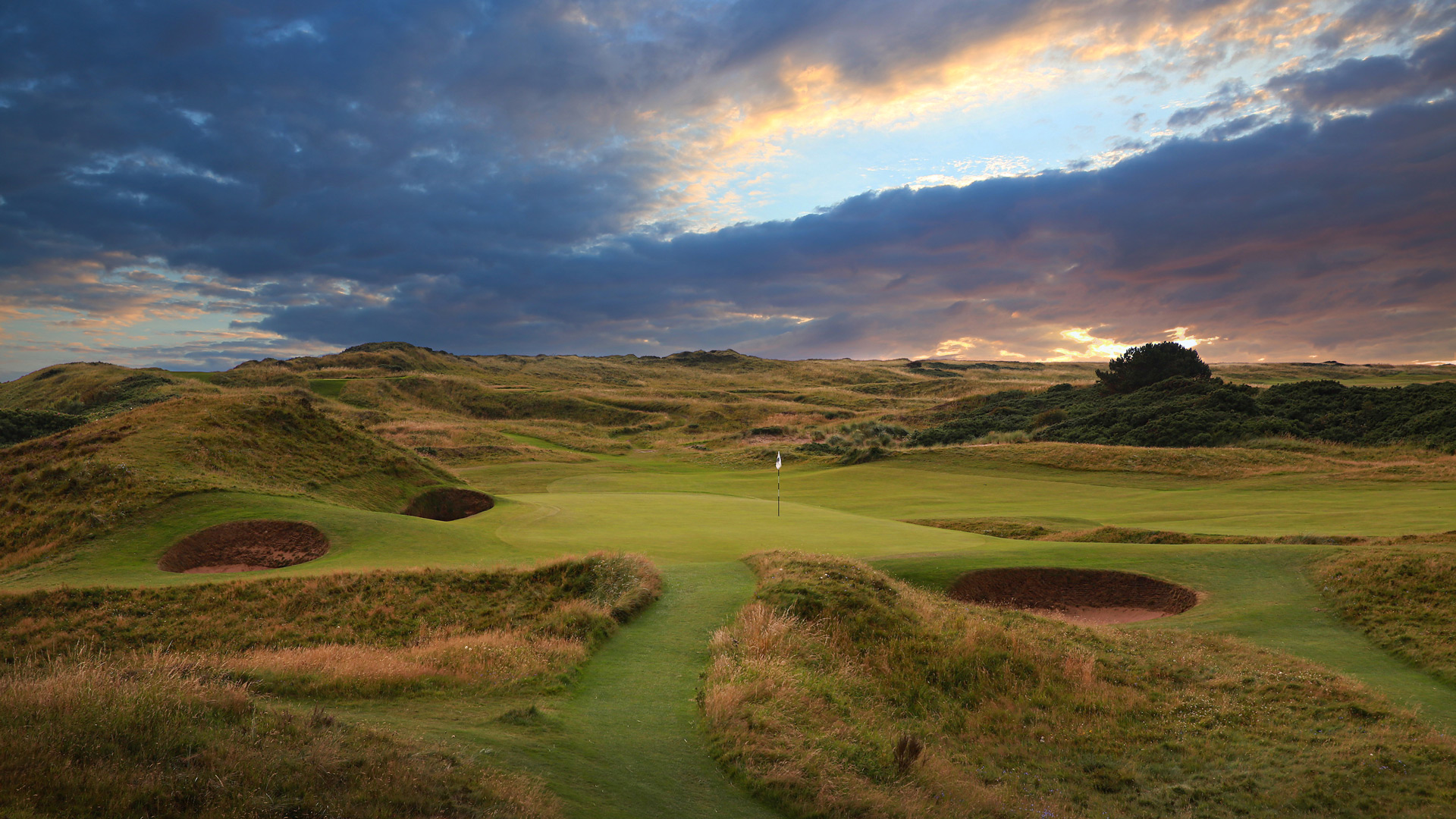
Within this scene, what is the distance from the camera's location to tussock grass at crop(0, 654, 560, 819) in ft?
15.1

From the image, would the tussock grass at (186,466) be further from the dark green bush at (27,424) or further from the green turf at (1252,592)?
the dark green bush at (27,424)

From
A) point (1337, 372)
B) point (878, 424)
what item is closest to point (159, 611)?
point (878, 424)

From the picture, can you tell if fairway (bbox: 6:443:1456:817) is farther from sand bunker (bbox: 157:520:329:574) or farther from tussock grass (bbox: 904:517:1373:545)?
tussock grass (bbox: 904:517:1373:545)

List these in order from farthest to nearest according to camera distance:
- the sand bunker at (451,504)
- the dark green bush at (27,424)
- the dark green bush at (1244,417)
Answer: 1. the dark green bush at (1244,417)
2. the dark green bush at (27,424)
3. the sand bunker at (451,504)

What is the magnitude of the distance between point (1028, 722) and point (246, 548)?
18.7 metres

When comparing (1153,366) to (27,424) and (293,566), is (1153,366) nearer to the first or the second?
(293,566)

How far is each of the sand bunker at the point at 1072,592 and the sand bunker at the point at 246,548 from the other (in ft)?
54.9

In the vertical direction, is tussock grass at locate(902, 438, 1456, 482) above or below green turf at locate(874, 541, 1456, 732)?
above

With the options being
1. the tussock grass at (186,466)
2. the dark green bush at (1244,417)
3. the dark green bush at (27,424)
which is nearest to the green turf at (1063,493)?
the tussock grass at (186,466)

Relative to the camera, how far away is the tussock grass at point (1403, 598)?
12.7 m

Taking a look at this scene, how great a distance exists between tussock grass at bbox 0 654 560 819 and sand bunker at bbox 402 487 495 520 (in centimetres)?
2211

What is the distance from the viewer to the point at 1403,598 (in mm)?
14461

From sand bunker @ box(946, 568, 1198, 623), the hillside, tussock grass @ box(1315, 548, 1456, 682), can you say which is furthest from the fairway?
the hillside

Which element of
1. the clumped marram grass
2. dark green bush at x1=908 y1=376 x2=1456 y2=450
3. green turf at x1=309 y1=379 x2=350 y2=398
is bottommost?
the clumped marram grass
